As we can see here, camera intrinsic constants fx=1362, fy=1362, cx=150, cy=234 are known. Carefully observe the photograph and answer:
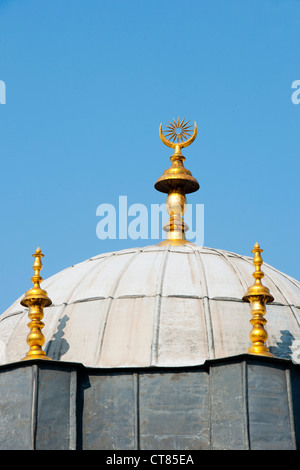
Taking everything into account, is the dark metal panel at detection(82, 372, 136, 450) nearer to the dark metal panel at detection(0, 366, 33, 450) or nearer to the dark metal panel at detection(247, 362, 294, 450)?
the dark metal panel at detection(0, 366, 33, 450)

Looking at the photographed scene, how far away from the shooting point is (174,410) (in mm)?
41625

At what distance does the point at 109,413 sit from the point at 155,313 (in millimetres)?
4371

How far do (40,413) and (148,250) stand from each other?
1113cm

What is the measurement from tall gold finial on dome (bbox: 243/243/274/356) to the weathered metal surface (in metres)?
1.07

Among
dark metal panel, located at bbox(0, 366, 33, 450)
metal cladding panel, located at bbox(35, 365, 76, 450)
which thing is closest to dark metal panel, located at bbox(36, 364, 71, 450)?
metal cladding panel, located at bbox(35, 365, 76, 450)

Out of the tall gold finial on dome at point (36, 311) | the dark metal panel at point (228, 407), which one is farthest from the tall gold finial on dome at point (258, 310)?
the tall gold finial on dome at point (36, 311)

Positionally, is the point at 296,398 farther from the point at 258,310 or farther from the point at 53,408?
the point at 53,408

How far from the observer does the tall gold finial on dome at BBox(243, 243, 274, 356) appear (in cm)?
4178

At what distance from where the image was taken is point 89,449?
41.2 m

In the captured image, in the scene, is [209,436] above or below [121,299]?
below

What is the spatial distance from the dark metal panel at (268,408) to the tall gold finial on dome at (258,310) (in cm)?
98

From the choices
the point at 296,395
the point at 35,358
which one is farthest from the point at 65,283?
the point at 296,395

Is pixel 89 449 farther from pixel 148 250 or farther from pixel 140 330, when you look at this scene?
pixel 148 250

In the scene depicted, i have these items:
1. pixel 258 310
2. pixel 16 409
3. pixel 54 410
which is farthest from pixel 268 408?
pixel 16 409
